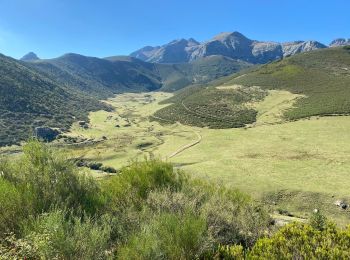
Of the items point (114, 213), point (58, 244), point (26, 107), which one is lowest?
point (114, 213)

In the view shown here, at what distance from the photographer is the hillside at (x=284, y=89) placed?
412 ft

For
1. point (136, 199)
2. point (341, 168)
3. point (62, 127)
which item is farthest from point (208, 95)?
point (136, 199)

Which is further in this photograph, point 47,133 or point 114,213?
point 47,133

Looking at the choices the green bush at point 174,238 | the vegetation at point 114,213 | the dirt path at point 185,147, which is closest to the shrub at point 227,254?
the vegetation at point 114,213

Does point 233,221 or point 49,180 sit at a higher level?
point 49,180

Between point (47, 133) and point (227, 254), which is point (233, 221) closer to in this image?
point (227, 254)

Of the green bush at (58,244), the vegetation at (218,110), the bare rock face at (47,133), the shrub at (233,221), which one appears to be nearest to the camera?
the green bush at (58,244)

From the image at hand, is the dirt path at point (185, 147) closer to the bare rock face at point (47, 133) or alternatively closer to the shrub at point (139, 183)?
the bare rock face at point (47, 133)

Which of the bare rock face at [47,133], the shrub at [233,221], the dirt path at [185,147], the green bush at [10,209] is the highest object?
the green bush at [10,209]

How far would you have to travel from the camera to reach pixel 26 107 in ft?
505

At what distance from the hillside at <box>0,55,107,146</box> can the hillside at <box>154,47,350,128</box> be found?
137ft

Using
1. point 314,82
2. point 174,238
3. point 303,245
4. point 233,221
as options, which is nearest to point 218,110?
point 314,82

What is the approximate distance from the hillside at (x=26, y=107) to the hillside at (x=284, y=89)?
41.9 metres

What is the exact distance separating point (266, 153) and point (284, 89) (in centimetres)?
8347
